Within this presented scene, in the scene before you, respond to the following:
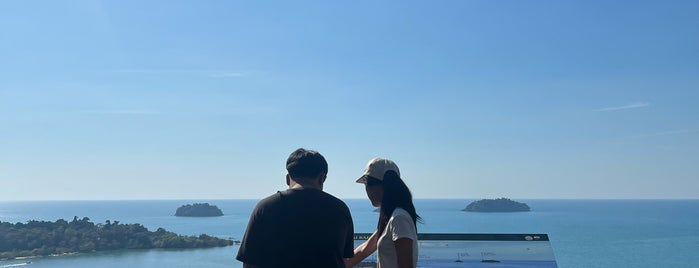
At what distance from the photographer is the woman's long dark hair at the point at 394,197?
1.81m

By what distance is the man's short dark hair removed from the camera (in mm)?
1744

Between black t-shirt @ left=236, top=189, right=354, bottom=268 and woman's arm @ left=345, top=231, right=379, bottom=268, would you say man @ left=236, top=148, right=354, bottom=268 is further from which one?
woman's arm @ left=345, top=231, right=379, bottom=268

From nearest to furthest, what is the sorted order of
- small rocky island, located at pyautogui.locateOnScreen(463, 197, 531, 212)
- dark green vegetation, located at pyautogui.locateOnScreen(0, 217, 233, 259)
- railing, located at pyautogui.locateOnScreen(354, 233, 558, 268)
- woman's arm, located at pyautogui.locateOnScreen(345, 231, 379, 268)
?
woman's arm, located at pyautogui.locateOnScreen(345, 231, 379, 268) → railing, located at pyautogui.locateOnScreen(354, 233, 558, 268) → dark green vegetation, located at pyautogui.locateOnScreen(0, 217, 233, 259) → small rocky island, located at pyautogui.locateOnScreen(463, 197, 531, 212)

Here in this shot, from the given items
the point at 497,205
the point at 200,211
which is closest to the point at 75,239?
the point at 200,211

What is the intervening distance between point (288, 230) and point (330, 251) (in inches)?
5.6

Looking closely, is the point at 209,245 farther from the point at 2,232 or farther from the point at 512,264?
the point at 512,264

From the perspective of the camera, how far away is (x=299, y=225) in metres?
1.68

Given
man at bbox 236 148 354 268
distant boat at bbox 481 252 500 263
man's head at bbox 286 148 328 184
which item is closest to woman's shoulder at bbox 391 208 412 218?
man at bbox 236 148 354 268

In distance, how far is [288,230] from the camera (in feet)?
5.48

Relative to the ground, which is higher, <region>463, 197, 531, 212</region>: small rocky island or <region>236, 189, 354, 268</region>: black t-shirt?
<region>463, 197, 531, 212</region>: small rocky island

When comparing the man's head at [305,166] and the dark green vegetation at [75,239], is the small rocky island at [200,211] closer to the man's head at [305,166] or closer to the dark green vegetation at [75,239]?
the dark green vegetation at [75,239]

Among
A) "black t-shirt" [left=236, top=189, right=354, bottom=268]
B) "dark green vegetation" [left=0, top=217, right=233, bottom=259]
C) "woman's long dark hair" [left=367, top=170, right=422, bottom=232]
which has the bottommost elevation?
"dark green vegetation" [left=0, top=217, right=233, bottom=259]

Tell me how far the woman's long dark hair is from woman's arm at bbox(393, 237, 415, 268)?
→ 4.1 inches

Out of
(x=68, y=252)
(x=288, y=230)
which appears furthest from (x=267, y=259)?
(x=68, y=252)
